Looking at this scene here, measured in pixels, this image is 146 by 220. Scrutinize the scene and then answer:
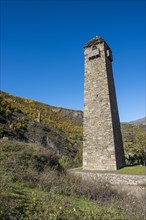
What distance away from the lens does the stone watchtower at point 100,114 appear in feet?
37.6

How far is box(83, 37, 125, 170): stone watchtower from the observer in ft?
37.6

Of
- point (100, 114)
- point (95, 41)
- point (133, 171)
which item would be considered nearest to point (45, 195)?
point (133, 171)

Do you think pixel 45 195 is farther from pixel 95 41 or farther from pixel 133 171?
pixel 95 41

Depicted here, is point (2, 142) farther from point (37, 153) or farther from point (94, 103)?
point (94, 103)

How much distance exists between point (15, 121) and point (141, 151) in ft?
45.7

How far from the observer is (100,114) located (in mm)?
12203

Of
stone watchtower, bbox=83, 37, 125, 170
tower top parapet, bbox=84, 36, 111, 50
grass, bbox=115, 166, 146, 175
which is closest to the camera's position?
grass, bbox=115, 166, 146, 175

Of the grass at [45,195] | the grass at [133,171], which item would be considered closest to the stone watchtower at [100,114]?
the grass at [133,171]

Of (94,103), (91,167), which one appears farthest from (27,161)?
(94,103)

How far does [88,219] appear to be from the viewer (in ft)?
11.2

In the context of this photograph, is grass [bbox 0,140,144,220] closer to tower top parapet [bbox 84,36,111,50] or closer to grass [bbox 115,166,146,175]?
grass [bbox 115,166,146,175]

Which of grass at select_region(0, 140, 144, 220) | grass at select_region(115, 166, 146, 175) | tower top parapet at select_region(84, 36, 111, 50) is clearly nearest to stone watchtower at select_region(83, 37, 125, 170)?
tower top parapet at select_region(84, 36, 111, 50)

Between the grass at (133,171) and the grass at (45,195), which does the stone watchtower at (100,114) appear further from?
the grass at (45,195)

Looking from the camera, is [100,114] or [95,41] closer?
[100,114]
